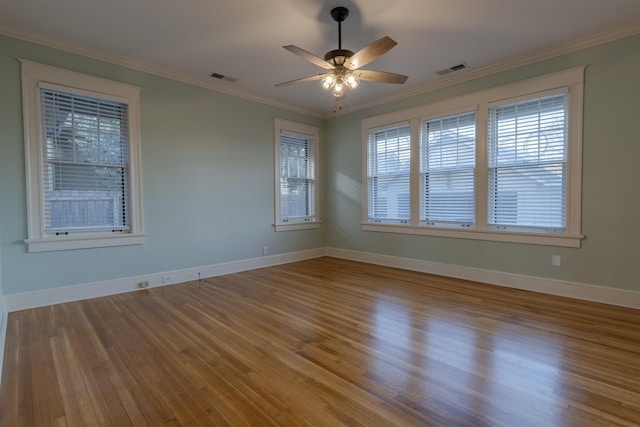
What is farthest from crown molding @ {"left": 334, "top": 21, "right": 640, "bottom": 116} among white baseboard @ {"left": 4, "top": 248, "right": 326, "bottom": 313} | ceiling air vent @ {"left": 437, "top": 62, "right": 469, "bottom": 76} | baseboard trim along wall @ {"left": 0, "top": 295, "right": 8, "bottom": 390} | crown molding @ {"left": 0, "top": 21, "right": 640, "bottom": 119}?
baseboard trim along wall @ {"left": 0, "top": 295, "right": 8, "bottom": 390}

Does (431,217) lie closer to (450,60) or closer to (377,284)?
(377,284)

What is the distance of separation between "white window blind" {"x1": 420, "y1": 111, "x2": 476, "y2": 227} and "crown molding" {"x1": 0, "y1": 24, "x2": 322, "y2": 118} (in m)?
2.78

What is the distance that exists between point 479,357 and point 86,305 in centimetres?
398

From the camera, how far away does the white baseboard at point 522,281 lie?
3.43 metres

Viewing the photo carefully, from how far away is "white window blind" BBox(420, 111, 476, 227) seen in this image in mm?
4566

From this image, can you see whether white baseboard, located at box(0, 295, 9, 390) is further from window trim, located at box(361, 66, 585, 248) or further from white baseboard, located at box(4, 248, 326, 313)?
window trim, located at box(361, 66, 585, 248)

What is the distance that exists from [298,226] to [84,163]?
344 cm

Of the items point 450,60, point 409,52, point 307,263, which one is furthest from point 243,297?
point 450,60

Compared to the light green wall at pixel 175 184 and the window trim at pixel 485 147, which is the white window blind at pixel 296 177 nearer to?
the light green wall at pixel 175 184

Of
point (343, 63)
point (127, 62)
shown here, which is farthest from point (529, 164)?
point (127, 62)

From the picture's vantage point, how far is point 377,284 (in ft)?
14.4

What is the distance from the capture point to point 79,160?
371cm

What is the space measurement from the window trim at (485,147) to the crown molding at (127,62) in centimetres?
235

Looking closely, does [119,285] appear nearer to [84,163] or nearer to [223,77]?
[84,163]
